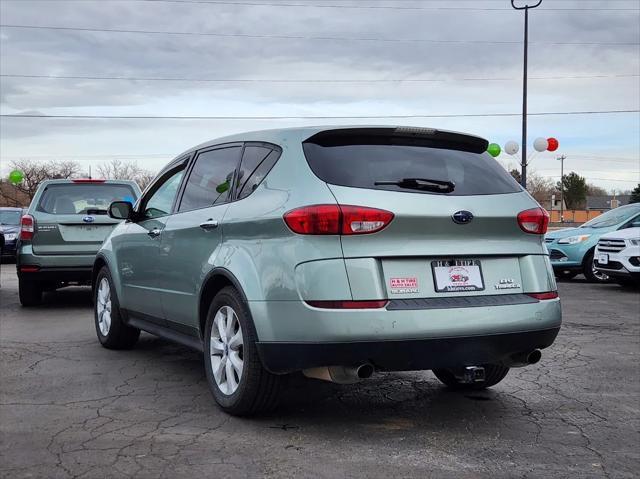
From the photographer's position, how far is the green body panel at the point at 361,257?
3754 millimetres

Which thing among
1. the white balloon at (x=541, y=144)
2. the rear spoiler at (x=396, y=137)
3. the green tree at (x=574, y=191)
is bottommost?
the green tree at (x=574, y=191)

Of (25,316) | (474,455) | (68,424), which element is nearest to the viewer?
(474,455)

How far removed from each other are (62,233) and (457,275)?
656cm

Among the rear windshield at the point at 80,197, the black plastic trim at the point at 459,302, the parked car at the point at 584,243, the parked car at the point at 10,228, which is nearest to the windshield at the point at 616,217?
the parked car at the point at 584,243

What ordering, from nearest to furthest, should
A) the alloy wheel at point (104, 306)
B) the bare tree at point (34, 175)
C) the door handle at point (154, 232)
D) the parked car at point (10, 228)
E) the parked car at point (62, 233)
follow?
the door handle at point (154, 232) < the alloy wheel at point (104, 306) < the parked car at point (62, 233) < the parked car at point (10, 228) < the bare tree at point (34, 175)

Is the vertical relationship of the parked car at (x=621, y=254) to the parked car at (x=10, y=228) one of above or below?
below

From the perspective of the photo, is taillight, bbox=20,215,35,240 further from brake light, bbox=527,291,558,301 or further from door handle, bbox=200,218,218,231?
brake light, bbox=527,291,558,301

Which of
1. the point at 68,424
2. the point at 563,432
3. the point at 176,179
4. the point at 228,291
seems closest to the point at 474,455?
the point at 563,432

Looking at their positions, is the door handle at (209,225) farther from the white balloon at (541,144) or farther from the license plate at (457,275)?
the white balloon at (541,144)

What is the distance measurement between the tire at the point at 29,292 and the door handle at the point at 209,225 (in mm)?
5762

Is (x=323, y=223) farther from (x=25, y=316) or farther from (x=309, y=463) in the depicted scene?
(x=25, y=316)

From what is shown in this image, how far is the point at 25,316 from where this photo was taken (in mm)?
8906

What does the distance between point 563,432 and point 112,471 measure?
248 cm

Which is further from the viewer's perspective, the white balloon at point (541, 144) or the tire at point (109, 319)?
the white balloon at point (541, 144)
